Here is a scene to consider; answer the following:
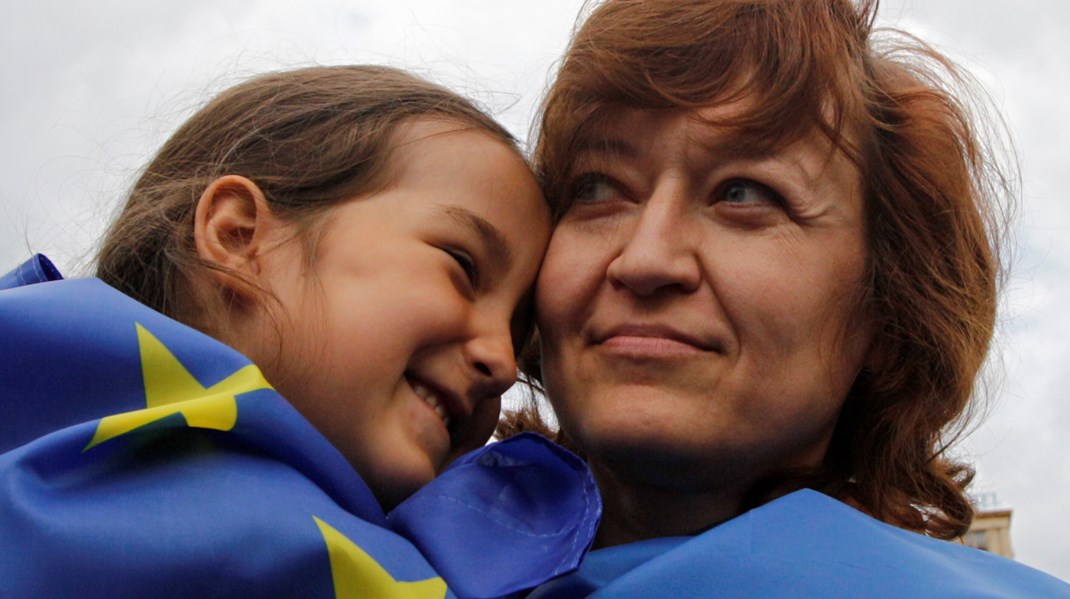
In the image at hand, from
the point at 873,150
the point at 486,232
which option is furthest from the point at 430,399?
the point at 873,150

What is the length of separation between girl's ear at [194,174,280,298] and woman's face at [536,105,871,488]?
0.56 m

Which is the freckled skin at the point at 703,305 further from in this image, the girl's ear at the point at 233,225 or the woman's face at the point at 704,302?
the girl's ear at the point at 233,225

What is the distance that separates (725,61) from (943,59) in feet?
2.17

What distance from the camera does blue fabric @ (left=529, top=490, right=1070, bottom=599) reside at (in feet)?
5.01

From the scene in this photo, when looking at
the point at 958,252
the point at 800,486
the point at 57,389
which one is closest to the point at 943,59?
the point at 958,252

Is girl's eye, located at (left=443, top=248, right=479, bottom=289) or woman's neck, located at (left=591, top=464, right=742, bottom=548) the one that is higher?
girl's eye, located at (left=443, top=248, right=479, bottom=289)

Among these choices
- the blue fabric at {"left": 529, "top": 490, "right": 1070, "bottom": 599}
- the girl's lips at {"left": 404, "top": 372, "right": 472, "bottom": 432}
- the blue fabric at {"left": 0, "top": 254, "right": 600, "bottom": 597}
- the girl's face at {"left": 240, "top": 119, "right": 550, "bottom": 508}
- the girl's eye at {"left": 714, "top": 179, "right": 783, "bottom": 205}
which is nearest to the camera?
the blue fabric at {"left": 0, "top": 254, "right": 600, "bottom": 597}

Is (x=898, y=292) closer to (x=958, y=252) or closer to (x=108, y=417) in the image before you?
(x=958, y=252)

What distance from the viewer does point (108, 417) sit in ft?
4.56

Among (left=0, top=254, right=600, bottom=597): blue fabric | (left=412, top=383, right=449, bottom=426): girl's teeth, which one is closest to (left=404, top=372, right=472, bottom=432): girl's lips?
(left=412, top=383, right=449, bottom=426): girl's teeth

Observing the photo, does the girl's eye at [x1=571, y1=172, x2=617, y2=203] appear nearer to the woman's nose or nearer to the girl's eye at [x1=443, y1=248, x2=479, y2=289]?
the woman's nose

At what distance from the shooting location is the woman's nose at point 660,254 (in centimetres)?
198

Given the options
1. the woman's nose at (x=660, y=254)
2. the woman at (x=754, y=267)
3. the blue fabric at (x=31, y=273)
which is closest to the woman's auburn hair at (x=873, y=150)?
the woman at (x=754, y=267)

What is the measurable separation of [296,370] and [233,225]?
1.07 ft
